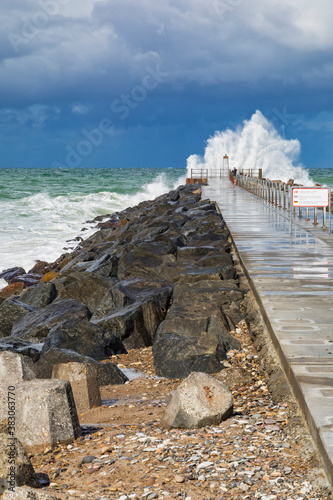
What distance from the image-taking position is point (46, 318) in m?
7.59

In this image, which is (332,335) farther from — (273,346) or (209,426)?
(209,426)

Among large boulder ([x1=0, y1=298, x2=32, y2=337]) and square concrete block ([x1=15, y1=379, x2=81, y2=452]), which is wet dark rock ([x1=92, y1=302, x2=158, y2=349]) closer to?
large boulder ([x1=0, y1=298, x2=32, y2=337])

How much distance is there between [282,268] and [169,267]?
225 cm

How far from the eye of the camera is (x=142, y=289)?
8.38 m

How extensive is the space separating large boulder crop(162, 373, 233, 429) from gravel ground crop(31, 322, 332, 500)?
61 mm

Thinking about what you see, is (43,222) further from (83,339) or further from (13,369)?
(13,369)

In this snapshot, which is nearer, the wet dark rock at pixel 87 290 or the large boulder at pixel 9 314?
the large boulder at pixel 9 314

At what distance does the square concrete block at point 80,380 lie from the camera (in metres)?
4.45

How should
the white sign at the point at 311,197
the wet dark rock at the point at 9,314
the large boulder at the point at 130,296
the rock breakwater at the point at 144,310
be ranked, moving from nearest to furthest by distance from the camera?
1. the rock breakwater at the point at 144,310
2. the large boulder at the point at 130,296
3. the wet dark rock at the point at 9,314
4. the white sign at the point at 311,197

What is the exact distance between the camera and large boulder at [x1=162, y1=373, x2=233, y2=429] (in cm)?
373

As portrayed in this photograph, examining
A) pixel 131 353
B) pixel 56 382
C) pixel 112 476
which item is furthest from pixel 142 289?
pixel 112 476

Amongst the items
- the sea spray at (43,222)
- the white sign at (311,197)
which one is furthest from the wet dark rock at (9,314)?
the sea spray at (43,222)

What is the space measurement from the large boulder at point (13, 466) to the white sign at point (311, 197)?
865 centimetres

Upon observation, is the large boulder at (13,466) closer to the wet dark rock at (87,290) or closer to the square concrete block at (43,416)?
the square concrete block at (43,416)
